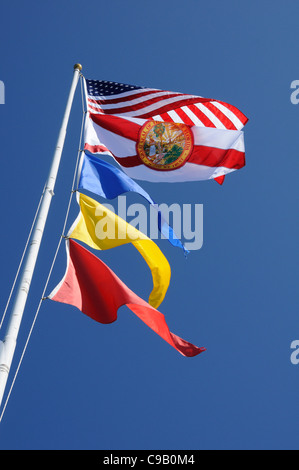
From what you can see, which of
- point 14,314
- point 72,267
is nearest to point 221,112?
point 72,267

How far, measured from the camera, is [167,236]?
1094 centimetres

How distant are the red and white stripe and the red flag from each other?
9.15ft

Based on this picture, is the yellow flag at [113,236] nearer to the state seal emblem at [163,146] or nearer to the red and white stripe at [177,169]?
the red and white stripe at [177,169]

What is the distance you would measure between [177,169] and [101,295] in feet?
13.4

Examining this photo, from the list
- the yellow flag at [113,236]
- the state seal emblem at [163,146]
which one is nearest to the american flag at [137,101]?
the state seal emblem at [163,146]

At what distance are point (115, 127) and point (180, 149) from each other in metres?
1.57

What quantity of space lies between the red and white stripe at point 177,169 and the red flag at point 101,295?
279 cm

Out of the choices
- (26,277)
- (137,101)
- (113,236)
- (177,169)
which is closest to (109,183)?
(113,236)

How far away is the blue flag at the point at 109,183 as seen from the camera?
35.7ft

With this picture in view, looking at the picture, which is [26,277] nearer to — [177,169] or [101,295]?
[101,295]

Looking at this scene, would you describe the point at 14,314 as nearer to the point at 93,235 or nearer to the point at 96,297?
the point at 96,297

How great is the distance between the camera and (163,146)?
1253cm

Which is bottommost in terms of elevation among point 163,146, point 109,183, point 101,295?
point 101,295

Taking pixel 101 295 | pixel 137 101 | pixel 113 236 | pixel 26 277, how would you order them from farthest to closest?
pixel 137 101 < pixel 113 236 < pixel 101 295 < pixel 26 277
